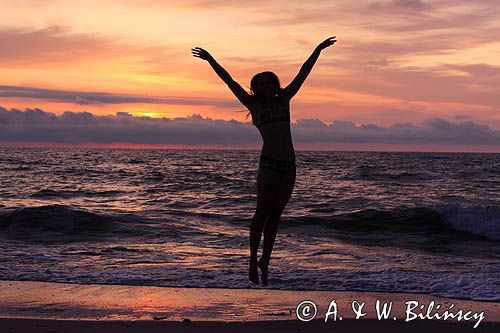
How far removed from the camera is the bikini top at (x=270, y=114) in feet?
21.0

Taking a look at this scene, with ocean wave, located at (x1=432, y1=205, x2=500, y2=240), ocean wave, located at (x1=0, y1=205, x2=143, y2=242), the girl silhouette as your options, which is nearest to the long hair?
the girl silhouette

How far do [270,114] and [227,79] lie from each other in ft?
1.83

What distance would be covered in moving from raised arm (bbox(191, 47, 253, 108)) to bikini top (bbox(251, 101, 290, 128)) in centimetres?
14

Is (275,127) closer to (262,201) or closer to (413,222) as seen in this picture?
(262,201)

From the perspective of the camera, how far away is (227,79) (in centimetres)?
639

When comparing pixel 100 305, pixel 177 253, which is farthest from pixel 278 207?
pixel 177 253

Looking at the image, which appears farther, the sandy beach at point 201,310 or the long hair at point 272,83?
the sandy beach at point 201,310

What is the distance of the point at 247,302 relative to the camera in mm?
8633

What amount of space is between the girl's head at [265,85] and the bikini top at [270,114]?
0.11 metres

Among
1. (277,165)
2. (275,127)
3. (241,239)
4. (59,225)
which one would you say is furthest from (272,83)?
(59,225)

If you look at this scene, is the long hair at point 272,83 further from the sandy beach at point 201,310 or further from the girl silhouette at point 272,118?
the sandy beach at point 201,310

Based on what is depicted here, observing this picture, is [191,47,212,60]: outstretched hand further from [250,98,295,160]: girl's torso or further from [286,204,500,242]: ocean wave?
[286,204,500,242]: ocean wave

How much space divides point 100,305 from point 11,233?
11092mm

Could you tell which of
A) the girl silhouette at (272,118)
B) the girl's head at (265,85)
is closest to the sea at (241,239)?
the girl silhouette at (272,118)
